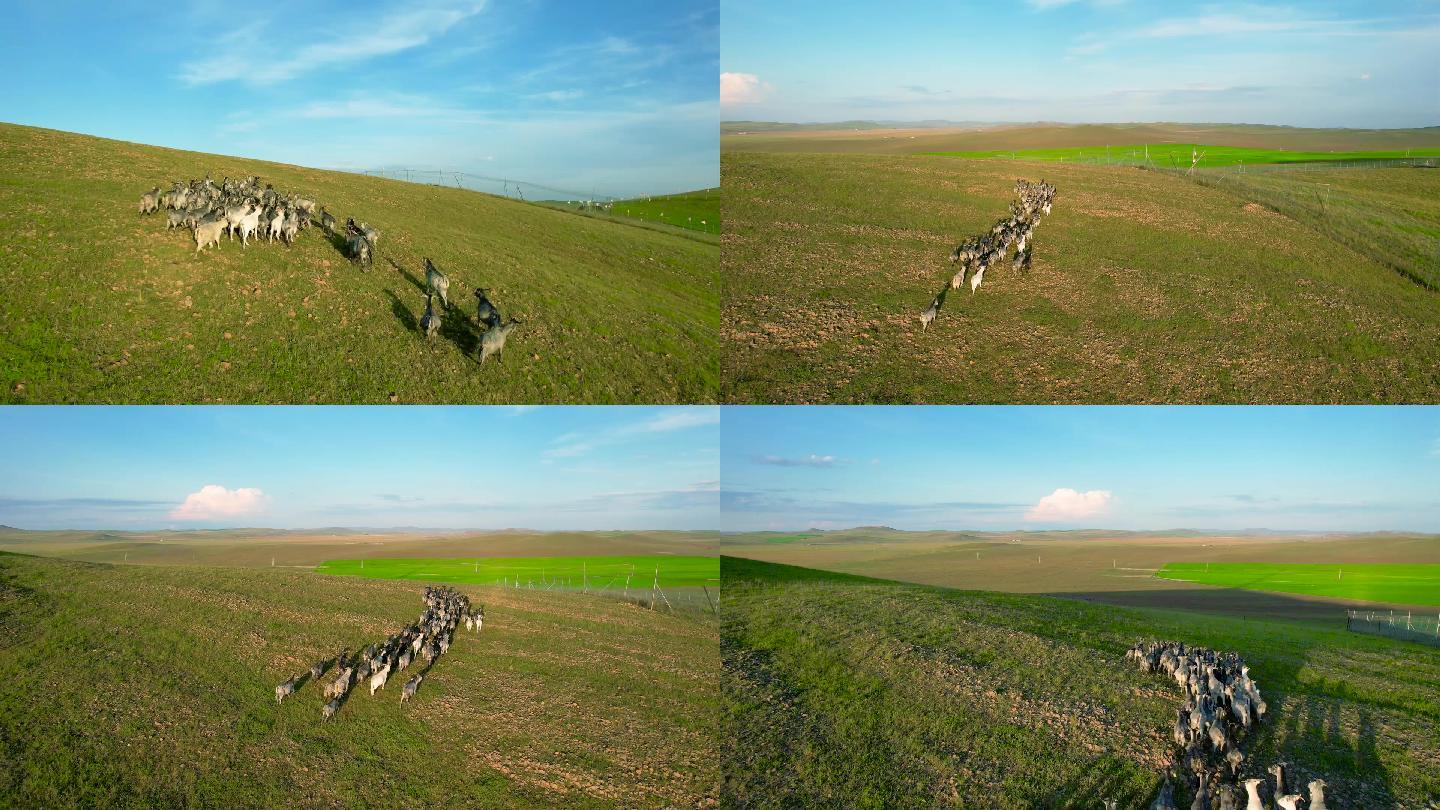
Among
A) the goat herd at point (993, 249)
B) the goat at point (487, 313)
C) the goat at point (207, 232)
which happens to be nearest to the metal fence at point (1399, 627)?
the goat herd at point (993, 249)

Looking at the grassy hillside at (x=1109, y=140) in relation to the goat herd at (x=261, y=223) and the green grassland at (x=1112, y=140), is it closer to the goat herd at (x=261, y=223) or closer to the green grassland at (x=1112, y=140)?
the green grassland at (x=1112, y=140)

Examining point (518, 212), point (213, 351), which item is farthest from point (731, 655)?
point (518, 212)

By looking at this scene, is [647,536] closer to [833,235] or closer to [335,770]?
[833,235]

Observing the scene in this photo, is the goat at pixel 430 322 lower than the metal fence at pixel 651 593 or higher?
higher

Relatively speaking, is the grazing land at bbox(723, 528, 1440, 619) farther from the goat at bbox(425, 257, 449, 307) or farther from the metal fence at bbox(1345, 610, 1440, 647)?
the goat at bbox(425, 257, 449, 307)


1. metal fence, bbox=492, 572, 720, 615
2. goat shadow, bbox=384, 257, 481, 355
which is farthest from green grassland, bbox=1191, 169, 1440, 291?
goat shadow, bbox=384, 257, 481, 355

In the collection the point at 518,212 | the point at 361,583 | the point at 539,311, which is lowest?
the point at 361,583
